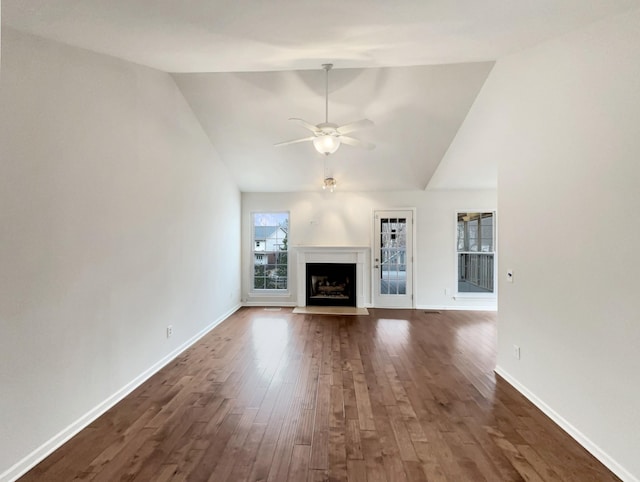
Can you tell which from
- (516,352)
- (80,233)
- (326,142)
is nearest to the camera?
(80,233)

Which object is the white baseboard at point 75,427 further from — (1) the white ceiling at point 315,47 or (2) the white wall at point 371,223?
(2) the white wall at point 371,223

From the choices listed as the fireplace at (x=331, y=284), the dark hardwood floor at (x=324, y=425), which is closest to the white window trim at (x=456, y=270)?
the fireplace at (x=331, y=284)

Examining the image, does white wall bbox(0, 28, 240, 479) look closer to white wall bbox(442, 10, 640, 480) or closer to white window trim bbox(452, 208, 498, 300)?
white wall bbox(442, 10, 640, 480)

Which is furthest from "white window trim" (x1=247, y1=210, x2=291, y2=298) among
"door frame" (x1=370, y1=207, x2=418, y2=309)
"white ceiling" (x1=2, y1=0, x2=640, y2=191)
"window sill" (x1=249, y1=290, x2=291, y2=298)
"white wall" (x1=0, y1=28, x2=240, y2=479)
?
"white wall" (x1=0, y1=28, x2=240, y2=479)

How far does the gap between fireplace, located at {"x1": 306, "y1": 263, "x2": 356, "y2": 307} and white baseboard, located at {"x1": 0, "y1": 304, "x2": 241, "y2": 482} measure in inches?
128

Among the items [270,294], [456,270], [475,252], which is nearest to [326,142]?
[270,294]

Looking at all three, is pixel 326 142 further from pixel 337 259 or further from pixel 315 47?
pixel 337 259

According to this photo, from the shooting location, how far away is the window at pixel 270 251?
654cm

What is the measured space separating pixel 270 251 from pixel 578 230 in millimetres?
5326

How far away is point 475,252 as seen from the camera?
621cm

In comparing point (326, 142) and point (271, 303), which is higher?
point (326, 142)

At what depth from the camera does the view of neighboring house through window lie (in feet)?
20.3

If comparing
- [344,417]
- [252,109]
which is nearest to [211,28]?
[252,109]

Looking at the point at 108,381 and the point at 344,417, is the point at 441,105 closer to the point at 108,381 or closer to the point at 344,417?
the point at 344,417
